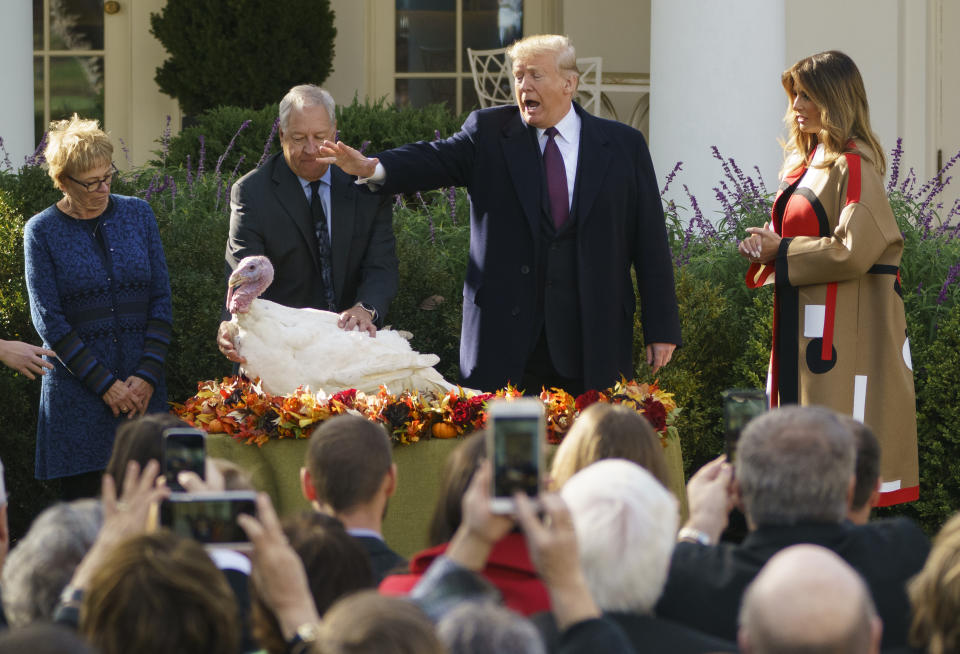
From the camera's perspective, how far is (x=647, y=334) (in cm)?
536

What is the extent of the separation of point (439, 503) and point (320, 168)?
8.36ft

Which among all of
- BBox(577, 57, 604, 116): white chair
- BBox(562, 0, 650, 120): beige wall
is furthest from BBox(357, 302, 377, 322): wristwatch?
BBox(562, 0, 650, 120): beige wall

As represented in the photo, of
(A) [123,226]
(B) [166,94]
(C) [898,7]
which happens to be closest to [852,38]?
(C) [898,7]

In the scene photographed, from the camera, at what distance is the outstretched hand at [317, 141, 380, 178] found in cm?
498

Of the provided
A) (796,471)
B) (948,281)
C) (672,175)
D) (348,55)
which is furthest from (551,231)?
(348,55)

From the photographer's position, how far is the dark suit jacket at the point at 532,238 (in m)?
5.23

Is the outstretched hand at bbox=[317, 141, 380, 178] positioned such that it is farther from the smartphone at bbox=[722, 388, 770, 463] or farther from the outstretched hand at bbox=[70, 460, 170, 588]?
the outstretched hand at bbox=[70, 460, 170, 588]

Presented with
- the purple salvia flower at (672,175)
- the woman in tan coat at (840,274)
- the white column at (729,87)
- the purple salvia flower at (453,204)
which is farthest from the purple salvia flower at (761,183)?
the woman in tan coat at (840,274)

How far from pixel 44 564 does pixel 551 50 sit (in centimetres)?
324

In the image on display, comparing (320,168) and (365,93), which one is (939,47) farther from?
(320,168)

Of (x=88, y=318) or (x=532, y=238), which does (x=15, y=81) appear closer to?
(x=88, y=318)

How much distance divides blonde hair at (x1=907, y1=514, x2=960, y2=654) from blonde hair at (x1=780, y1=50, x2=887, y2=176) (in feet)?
9.11

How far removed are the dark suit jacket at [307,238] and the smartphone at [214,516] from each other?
2738mm

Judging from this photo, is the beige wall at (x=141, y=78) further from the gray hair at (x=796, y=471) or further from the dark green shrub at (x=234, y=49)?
the gray hair at (x=796, y=471)
